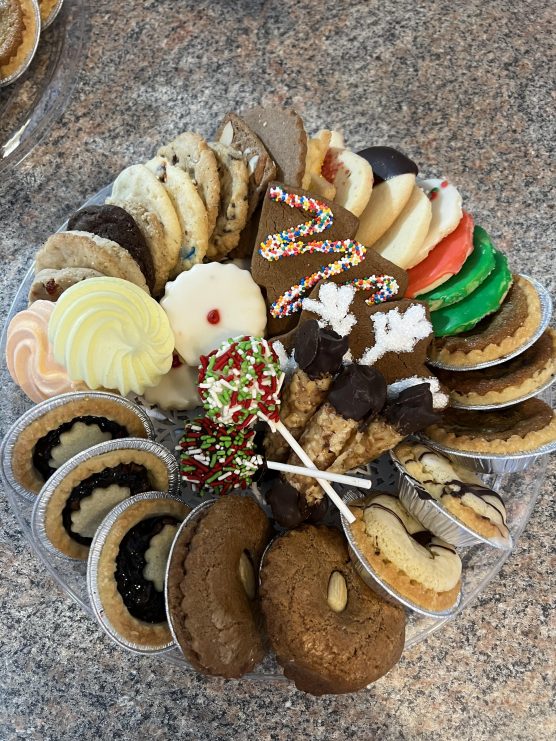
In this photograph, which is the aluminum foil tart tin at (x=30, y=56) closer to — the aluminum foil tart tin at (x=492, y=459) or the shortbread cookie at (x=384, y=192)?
the shortbread cookie at (x=384, y=192)

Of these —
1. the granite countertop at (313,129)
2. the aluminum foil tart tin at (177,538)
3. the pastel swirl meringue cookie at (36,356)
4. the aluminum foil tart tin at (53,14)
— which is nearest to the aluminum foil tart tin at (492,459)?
the granite countertop at (313,129)

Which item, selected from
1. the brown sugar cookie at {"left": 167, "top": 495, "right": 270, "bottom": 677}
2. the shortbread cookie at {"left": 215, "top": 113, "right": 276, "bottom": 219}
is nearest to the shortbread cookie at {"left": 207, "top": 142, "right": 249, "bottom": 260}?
the shortbread cookie at {"left": 215, "top": 113, "right": 276, "bottom": 219}

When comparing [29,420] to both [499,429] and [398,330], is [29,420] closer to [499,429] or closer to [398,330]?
[398,330]

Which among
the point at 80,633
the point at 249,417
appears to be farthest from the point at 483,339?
the point at 80,633

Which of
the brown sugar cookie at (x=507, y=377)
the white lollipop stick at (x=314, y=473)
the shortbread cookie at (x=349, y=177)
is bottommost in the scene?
the white lollipop stick at (x=314, y=473)

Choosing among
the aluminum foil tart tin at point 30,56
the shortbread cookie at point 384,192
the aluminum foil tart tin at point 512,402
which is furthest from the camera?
the aluminum foil tart tin at point 30,56

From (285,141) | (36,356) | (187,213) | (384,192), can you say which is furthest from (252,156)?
(36,356)

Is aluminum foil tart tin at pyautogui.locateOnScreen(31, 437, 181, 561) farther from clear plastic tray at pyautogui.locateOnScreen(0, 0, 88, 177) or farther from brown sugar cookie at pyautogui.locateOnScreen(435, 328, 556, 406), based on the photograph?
clear plastic tray at pyautogui.locateOnScreen(0, 0, 88, 177)

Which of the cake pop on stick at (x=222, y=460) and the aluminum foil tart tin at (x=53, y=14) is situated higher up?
the aluminum foil tart tin at (x=53, y=14)
